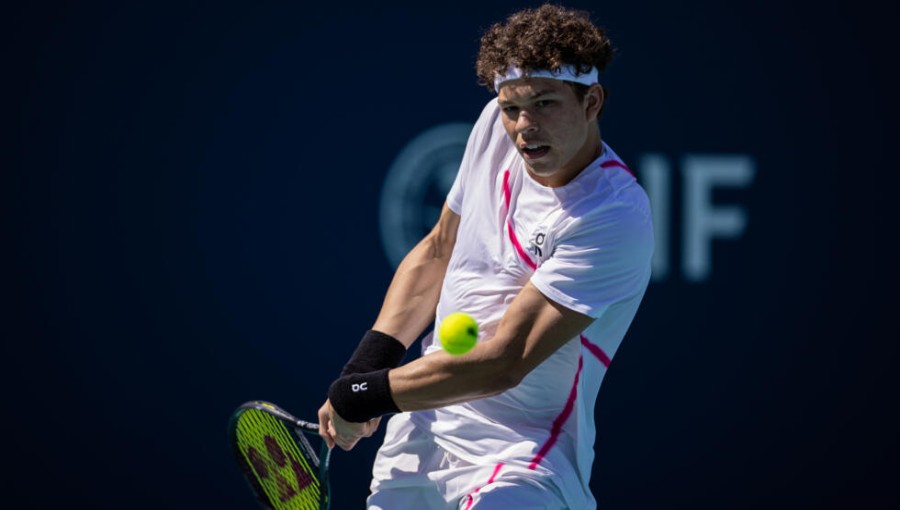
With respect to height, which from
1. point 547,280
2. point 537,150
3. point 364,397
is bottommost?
point 364,397

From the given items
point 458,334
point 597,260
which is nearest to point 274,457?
point 458,334

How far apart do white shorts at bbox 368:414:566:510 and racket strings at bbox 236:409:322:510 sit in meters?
0.26

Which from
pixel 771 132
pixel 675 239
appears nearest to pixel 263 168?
pixel 675 239

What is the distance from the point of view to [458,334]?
2.63 m

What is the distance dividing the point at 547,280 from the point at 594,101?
A: 0.42m

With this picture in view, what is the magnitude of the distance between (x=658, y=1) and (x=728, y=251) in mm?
943

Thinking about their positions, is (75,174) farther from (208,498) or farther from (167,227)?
(208,498)

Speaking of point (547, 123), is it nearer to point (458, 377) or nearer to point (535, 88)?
point (535, 88)

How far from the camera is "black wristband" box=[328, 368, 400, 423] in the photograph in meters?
2.86

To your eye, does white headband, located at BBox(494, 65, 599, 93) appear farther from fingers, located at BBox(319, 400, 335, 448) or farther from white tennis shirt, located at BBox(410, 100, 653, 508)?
fingers, located at BBox(319, 400, 335, 448)

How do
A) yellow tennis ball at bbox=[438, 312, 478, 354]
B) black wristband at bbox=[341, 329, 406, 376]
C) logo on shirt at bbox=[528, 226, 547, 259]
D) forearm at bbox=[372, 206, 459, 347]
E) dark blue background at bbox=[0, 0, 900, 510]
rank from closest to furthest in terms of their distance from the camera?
yellow tennis ball at bbox=[438, 312, 478, 354]
logo on shirt at bbox=[528, 226, 547, 259]
black wristband at bbox=[341, 329, 406, 376]
forearm at bbox=[372, 206, 459, 347]
dark blue background at bbox=[0, 0, 900, 510]

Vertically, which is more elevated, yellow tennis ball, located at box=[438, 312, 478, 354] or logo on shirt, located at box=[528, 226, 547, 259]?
logo on shirt, located at box=[528, 226, 547, 259]

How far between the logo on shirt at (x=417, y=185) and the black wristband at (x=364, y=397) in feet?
6.06

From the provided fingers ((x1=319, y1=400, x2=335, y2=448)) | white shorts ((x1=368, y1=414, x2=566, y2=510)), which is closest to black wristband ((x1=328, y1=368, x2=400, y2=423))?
fingers ((x1=319, y1=400, x2=335, y2=448))
